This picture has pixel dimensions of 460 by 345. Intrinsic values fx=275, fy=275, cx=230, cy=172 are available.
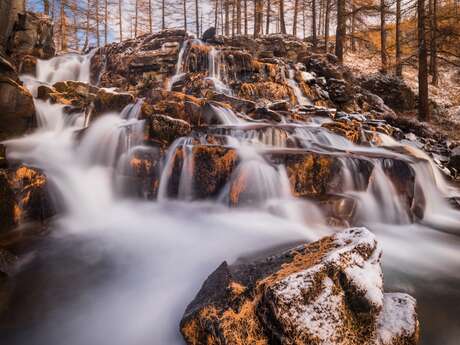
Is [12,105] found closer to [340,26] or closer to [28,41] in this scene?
[28,41]

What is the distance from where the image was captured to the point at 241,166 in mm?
5590

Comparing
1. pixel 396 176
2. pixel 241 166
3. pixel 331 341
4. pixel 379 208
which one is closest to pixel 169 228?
pixel 241 166

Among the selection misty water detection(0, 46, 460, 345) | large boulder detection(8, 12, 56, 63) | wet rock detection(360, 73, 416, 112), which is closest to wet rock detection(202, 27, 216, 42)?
large boulder detection(8, 12, 56, 63)

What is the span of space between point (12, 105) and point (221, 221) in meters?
5.85

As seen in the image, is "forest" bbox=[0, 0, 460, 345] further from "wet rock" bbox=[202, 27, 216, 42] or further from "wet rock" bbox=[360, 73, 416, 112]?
"wet rock" bbox=[202, 27, 216, 42]

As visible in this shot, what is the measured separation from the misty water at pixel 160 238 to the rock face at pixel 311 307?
2.01 feet

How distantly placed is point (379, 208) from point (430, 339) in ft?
11.0

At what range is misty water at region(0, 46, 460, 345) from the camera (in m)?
2.77

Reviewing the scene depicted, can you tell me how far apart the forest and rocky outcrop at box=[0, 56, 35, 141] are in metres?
0.04

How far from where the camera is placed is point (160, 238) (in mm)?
4598

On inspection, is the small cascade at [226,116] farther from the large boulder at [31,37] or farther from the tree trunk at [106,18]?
the tree trunk at [106,18]

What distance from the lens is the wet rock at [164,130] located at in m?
6.50

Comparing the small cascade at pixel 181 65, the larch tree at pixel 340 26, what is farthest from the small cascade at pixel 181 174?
the larch tree at pixel 340 26

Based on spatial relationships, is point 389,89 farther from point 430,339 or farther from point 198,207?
point 430,339
